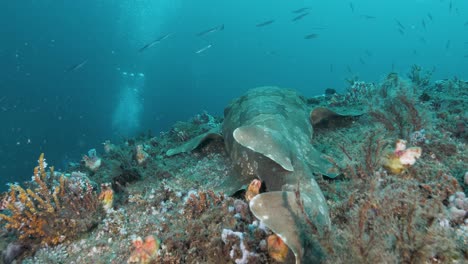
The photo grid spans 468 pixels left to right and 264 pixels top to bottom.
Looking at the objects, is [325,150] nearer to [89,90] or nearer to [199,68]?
[89,90]

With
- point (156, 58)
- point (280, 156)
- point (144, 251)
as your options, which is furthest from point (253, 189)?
point (156, 58)

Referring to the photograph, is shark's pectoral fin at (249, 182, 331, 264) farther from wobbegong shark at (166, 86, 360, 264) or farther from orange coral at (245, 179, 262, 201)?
orange coral at (245, 179, 262, 201)

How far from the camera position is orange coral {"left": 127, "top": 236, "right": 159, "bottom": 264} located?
3234mm

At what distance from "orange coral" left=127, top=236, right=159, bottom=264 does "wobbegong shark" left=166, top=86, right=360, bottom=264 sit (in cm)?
138

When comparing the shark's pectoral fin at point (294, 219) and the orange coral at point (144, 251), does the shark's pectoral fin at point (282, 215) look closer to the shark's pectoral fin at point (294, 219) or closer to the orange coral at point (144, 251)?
the shark's pectoral fin at point (294, 219)

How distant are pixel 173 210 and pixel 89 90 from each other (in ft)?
224

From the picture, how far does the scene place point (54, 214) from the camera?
4387mm

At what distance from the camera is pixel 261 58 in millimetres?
123562

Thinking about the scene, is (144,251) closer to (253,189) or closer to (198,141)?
(253,189)

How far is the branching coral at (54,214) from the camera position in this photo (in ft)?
13.8

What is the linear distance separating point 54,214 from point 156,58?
103 m

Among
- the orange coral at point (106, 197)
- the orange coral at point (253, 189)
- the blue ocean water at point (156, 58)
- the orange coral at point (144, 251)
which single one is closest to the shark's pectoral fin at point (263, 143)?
the orange coral at point (253, 189)

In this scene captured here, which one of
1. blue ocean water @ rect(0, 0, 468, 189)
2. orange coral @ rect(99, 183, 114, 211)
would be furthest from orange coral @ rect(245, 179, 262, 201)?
blue ocean water @ rect(0, 0, 468, 189)

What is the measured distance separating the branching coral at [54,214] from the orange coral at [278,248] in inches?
120
